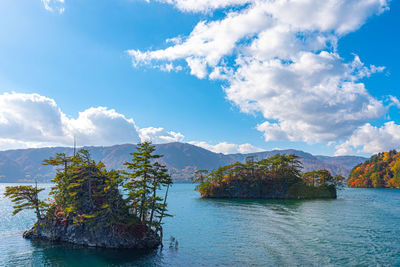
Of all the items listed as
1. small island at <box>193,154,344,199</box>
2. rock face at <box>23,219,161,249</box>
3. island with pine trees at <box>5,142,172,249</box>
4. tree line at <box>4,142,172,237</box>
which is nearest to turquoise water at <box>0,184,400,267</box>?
rock face at <box>23,219,161,249</box>

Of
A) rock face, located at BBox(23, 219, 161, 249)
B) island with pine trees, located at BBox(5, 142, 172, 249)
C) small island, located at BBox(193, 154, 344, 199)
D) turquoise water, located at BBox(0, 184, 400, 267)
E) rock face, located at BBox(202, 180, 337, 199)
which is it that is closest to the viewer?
turquoise water, located at BBox(0, 184, 400, 267)

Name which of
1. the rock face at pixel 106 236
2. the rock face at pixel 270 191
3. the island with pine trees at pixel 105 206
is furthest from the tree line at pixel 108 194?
the rock face at pixel 270 191

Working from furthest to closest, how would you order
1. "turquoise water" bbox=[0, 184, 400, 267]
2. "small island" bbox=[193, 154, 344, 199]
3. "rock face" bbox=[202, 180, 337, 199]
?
1. "small island" bbox=[193, 154, 344, 199]
2. "rock face" bbox=[202, 180, 337, 199]
3. "turquoise water" bbox=[0, 184, 400, 267]

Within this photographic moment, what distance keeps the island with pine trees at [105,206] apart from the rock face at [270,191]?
306 feet

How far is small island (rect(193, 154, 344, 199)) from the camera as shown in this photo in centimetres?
12631

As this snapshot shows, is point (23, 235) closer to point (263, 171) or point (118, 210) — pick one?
point (118, 210)

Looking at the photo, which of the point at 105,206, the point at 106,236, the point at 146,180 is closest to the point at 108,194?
the point at 105,206

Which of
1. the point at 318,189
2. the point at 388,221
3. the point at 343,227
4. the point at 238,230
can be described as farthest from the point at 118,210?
the point at 318,189

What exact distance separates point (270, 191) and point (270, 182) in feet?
16.9

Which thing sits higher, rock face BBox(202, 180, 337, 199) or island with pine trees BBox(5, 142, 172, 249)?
island with pine trees BBox(5, 142, 172, 249)

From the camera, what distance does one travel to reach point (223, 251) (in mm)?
37938

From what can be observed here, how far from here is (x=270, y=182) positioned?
131 metres

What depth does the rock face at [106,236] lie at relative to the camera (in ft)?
130

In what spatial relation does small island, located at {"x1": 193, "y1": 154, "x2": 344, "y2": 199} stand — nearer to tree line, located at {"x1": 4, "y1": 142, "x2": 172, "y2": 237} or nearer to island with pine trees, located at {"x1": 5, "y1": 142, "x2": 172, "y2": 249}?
tree line, located at {"x1": 4, "y1": 142, "x2": 172, "y2": 237}
